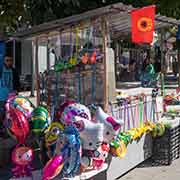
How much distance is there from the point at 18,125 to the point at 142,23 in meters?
2.14

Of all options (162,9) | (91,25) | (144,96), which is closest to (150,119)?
(144,96)

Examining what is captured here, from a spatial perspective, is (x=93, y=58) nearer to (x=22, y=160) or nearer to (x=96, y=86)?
(x=96, y=86)

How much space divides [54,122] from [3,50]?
185 cm

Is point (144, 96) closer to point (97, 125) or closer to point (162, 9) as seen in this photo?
point (97, 125)

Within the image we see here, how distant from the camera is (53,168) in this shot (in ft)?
15.5

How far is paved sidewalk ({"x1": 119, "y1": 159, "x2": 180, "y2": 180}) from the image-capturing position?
637 cm

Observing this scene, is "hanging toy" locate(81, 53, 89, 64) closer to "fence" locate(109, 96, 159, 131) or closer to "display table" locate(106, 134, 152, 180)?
"fence" locate(109, 96, 159, 131)

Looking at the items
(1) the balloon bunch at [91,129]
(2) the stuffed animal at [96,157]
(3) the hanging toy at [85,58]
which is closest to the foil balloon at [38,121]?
(1) the balloon bunch at [91,129]

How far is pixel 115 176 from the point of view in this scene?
234 inches

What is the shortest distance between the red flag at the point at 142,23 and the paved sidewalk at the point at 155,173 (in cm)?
185

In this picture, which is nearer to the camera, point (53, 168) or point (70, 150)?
point (53, 168)

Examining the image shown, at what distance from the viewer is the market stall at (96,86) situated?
568 centimetres

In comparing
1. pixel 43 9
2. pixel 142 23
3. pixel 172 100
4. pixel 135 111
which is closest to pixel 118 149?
pixel 135 111

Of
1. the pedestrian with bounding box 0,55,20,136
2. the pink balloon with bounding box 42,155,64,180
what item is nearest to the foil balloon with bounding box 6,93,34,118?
the pink balloon with bounding box 42,155,64,180
